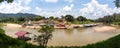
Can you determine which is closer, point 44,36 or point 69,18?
point 44,36

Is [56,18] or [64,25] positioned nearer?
[64,25]

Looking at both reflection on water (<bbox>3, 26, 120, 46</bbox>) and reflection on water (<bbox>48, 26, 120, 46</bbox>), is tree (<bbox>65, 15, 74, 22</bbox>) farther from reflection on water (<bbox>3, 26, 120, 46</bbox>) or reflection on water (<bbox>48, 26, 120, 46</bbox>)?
reflection on water (<bbox>48, 26, 120, 46</bbox>)

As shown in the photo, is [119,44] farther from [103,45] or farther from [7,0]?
[7,0]

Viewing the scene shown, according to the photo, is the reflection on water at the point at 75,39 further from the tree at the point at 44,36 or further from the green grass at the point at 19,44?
the green grass at the point at 19,44

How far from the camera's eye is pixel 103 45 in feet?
25.8

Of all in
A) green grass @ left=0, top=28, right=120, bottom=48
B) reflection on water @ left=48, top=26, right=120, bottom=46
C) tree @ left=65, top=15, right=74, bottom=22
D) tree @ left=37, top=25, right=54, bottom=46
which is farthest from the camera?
tree @ left=65, top=15, right=74, bottom=22

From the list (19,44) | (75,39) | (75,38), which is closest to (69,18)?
(75,38)

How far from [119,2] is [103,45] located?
8.91m

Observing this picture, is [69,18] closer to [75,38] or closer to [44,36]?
[75,38]

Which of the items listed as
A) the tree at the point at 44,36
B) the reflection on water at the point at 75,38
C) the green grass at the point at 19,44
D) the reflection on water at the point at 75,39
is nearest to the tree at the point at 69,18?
the reflection on water at the point at 75,38

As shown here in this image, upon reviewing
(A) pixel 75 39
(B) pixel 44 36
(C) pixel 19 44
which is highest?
(C) pixel 19 44

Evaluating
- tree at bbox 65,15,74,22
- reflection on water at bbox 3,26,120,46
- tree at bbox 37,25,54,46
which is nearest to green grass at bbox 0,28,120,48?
tree at bbox 37,25,54,46

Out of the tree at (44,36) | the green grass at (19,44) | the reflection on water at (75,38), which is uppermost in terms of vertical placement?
the green grass at (19,44)

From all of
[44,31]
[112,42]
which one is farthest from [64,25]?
[112,42]
